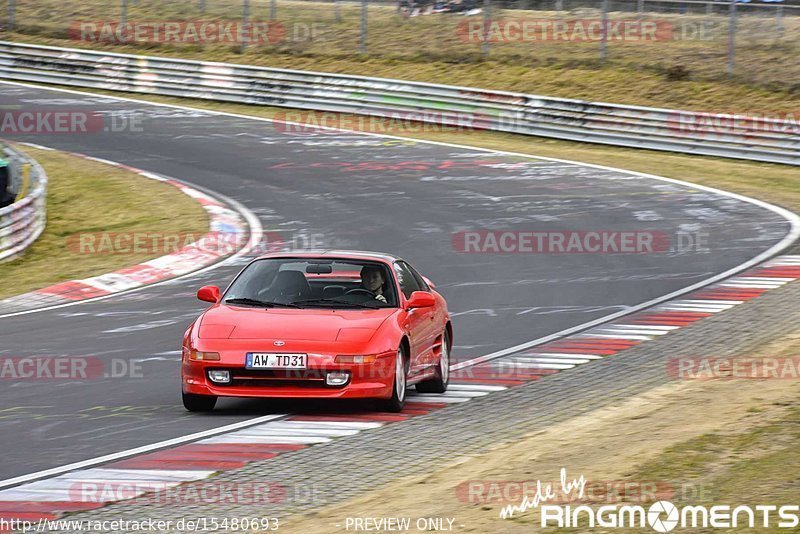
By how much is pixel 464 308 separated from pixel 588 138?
15.0m

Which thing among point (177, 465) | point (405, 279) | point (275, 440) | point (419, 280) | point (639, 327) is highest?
point (405, 279)

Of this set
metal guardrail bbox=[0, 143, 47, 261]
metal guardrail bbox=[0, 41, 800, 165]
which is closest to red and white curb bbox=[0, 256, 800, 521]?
metal guardrail bbox=[0, 143, 47, 261]

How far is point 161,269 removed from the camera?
19.0m

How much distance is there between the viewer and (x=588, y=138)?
2986 cm

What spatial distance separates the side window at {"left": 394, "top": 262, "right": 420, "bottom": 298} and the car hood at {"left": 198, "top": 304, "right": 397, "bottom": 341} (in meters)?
0.67

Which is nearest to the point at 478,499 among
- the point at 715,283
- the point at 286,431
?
the point at 286,431

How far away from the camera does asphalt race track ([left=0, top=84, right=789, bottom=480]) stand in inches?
408

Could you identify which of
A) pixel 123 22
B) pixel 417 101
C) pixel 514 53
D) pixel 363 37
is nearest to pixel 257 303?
pixel 417 101

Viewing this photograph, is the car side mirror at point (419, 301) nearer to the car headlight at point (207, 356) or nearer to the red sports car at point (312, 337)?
the red sports car at point (312, 337)

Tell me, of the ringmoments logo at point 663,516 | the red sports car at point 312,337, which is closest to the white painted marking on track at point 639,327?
the red sports car at point 312,337

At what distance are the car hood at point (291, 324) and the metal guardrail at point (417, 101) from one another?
18773 mm

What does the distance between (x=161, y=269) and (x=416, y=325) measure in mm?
8833

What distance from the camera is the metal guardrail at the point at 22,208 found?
19891 millimetres

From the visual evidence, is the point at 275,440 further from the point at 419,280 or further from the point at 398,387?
the point at 419,280
